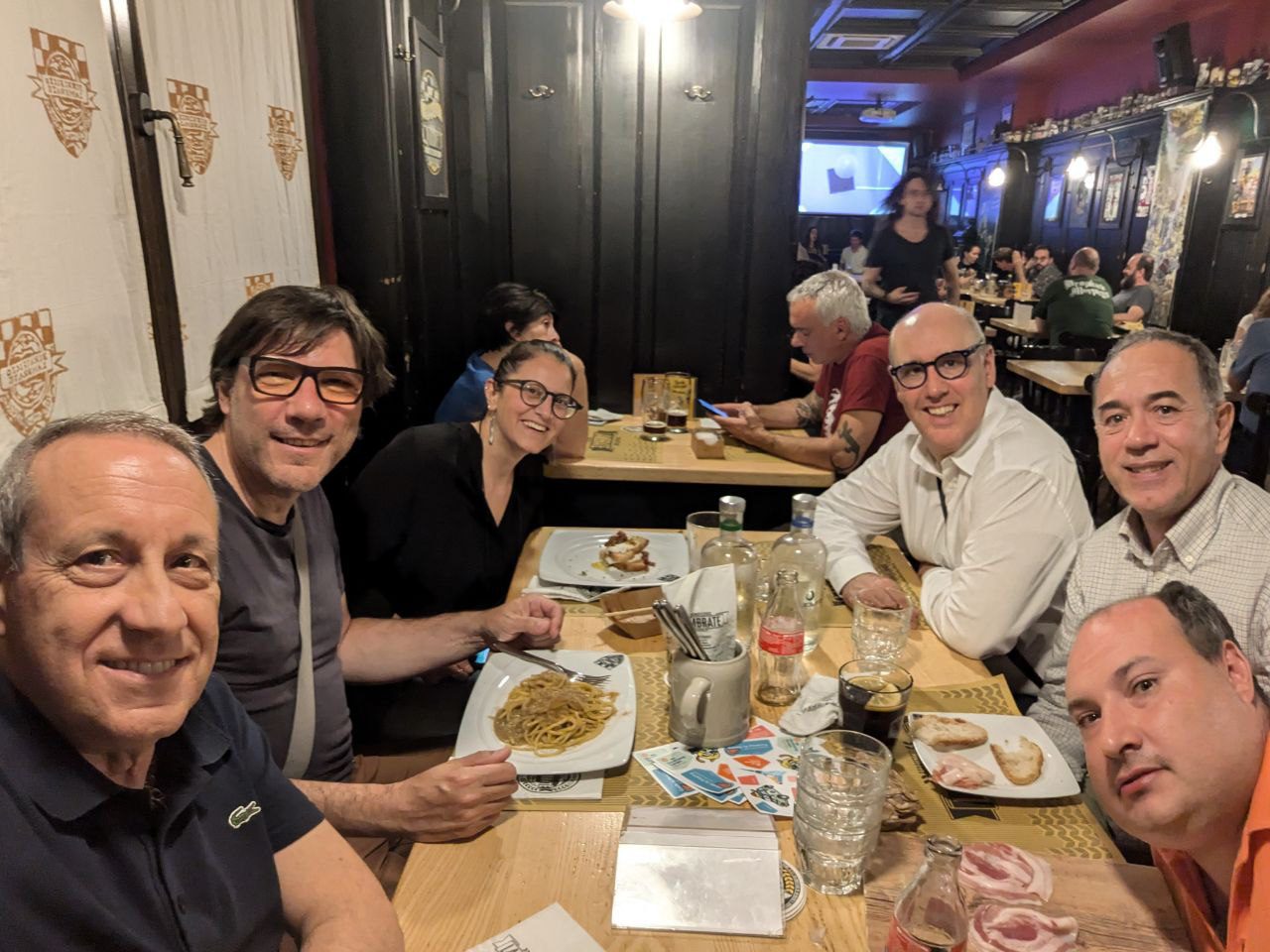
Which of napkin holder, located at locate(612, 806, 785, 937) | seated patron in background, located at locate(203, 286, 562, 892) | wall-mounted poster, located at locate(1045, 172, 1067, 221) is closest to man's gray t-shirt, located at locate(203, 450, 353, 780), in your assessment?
seated patron in background, located at locate(203, 286, 562, 892)

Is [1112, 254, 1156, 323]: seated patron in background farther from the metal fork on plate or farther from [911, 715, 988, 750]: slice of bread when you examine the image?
the metal fork on plate

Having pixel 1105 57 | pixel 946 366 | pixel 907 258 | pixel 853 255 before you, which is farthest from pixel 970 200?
pixel 946 366

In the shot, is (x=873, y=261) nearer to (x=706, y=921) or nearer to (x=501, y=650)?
(x=501, y=650)

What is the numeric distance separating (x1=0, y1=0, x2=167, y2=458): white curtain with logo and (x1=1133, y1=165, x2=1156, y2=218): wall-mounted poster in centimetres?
907

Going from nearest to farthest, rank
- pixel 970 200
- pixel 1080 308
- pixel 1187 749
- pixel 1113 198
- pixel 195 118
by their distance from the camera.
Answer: pixel 1187 749
pixel 195 118
pixel 1080 308
pixel 1113 198
pixel 970 200

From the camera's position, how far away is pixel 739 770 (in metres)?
1.36

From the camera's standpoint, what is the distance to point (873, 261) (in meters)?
5.25

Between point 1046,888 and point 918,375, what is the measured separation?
4.40ft

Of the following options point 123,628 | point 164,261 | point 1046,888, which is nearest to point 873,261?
point 164,261

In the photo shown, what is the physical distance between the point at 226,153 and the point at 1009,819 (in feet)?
7.86

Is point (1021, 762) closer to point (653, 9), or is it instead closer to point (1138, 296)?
point (653, 9)

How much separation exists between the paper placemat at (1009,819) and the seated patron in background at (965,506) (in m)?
0.52

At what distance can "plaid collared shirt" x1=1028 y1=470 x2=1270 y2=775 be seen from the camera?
1.62 metres

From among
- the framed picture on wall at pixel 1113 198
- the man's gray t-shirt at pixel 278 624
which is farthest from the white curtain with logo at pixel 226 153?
the framed picture on wall at pixel 1113 198
